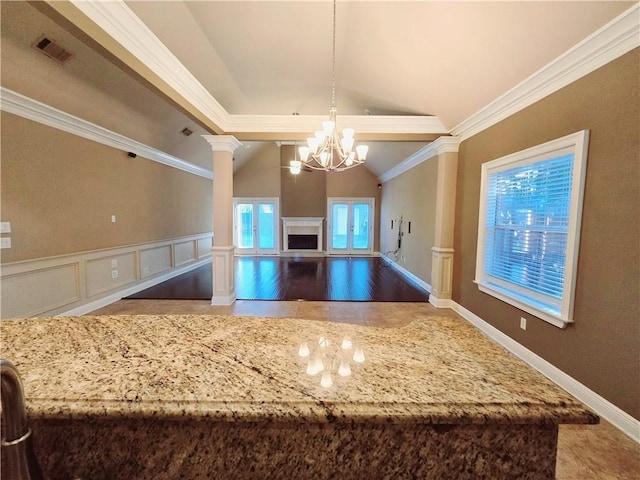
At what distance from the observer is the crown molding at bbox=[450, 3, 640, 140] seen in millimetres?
1819

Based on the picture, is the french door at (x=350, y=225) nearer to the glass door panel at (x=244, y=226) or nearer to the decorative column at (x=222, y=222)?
the glass door panel at (x=244, y=226)

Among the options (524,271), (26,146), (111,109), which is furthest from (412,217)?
(26,146)

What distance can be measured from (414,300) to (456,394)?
4.20 m

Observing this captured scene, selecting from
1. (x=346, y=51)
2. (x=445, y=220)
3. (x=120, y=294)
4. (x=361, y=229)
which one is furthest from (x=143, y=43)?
(x=361, y=229)

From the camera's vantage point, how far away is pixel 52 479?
63cm

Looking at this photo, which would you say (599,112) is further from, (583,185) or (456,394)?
(456,394)

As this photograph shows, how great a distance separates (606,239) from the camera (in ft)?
6.46

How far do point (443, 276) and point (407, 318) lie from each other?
0.95m

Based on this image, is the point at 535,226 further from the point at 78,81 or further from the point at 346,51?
the point at 78,81

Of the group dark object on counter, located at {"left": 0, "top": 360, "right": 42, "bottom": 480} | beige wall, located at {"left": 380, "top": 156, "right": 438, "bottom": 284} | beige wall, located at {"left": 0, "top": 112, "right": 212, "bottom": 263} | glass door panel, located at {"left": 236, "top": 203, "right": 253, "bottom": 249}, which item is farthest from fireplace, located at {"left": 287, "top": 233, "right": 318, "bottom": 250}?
dark object on counter, located at {"left": 0, "top": 360, "right": 42, "bottom": 480}

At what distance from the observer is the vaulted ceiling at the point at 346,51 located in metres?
2.11

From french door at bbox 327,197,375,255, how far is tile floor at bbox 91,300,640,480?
5166 millimetres

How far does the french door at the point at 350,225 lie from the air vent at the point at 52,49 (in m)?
7.29

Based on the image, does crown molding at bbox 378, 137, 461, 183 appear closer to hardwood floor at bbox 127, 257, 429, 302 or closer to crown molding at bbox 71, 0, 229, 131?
hardwood floor at bbox 127, 257, 429, 302
